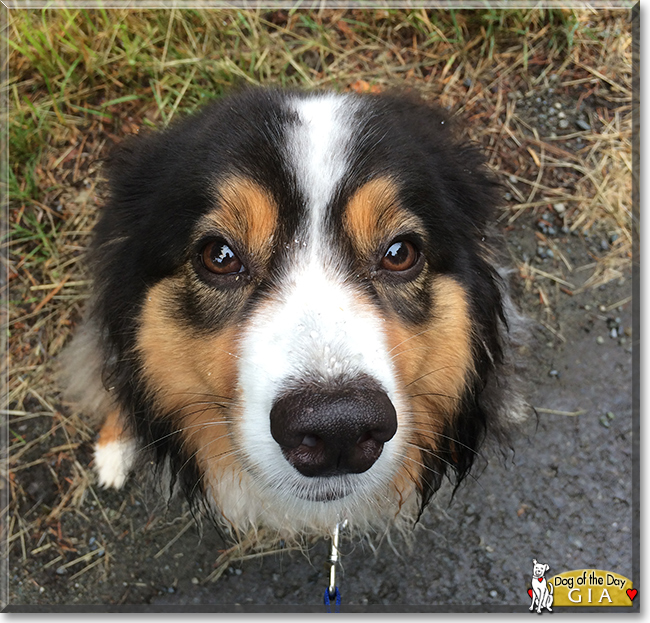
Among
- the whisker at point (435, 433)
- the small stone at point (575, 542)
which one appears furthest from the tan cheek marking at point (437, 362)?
the small stone at point (575, 542)

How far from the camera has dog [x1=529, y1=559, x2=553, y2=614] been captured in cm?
265

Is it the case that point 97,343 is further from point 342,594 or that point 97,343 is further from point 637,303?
point 637,303

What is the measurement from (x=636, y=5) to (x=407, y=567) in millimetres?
3536

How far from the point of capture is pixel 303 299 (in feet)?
5.72

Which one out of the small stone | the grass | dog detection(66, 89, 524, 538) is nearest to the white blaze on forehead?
dog detection(66, 89, 524, 538)

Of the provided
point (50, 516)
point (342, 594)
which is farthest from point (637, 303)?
point (50, 516)

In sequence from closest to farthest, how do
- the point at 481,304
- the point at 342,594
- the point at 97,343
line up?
1. the point at 481,304
2. the point at 97,343
3. the point at 342,594

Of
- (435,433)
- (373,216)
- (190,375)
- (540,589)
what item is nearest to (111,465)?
(190,375)

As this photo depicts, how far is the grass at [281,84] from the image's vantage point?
10.8 feet

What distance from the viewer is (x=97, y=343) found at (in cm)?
264

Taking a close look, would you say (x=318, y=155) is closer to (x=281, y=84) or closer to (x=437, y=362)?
(x=437, y=362)

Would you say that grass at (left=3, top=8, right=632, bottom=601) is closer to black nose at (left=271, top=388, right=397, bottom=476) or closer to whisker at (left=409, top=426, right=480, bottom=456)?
whisker at (left=409, top=426, right=480, bottom=456)

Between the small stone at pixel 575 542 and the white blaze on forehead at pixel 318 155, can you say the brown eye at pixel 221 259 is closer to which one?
the white blaze on forehead at pixel 318 155

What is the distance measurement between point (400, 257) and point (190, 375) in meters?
0.87
